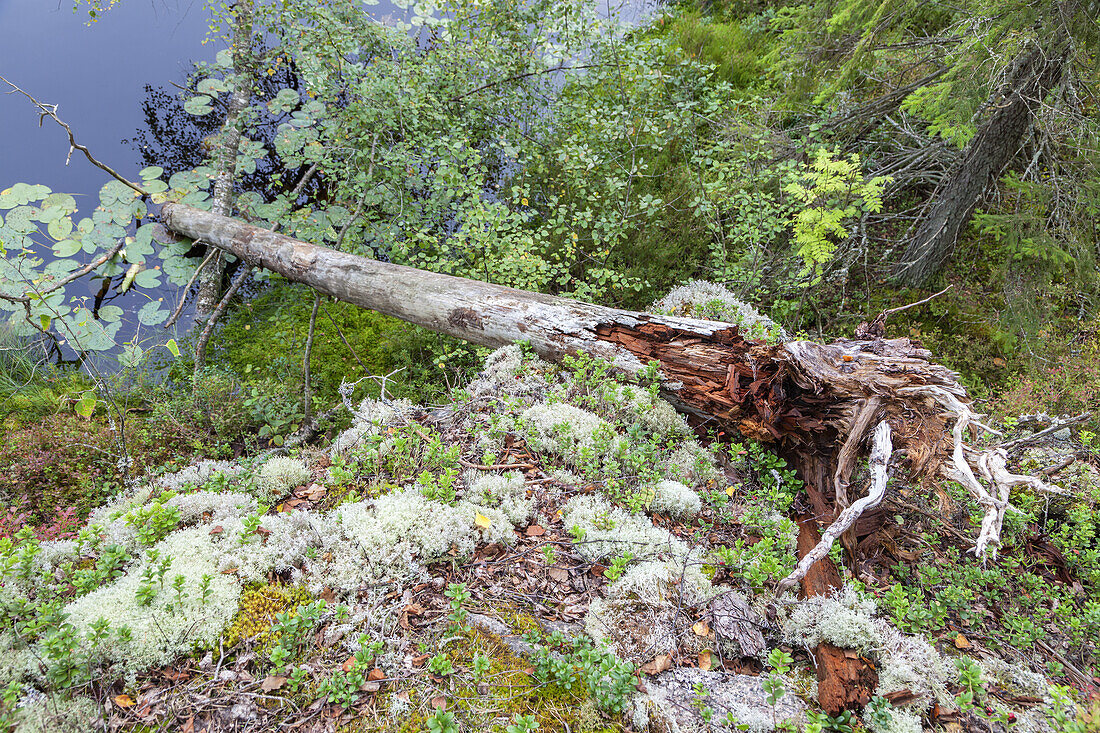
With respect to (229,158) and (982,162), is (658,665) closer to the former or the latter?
(982,162)

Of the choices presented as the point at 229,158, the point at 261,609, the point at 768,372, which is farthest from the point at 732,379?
the point at 229,158

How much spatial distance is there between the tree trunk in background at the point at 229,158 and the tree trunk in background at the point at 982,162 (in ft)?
31.6

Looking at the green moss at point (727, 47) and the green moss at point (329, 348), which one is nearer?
the green moss at point (329, 348)

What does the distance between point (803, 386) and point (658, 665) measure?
2105 mm

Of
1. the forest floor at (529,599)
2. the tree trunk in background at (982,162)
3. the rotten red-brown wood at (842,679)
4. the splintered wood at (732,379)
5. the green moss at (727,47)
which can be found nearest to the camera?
the forest floor at (529,599)

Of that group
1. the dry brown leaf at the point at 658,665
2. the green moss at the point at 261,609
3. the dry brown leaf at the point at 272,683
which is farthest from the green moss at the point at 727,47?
the dry brown leaf at the point at 272,683

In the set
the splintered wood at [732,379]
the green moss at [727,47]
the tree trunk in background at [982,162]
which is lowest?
the splintered wood at [732,379]

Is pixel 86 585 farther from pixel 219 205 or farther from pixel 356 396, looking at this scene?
pixel 219 205

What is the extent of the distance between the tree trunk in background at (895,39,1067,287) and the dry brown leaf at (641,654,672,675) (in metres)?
5.88

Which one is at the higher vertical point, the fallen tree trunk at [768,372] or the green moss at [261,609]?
the fallen tree trunk at [768,372]

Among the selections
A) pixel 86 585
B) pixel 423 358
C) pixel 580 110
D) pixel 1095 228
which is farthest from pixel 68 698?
pixel 1095 228

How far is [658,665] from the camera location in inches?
86.9

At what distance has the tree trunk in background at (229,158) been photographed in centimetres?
733

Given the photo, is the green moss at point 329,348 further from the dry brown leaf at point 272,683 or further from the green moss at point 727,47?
the green moss at point 727,47
